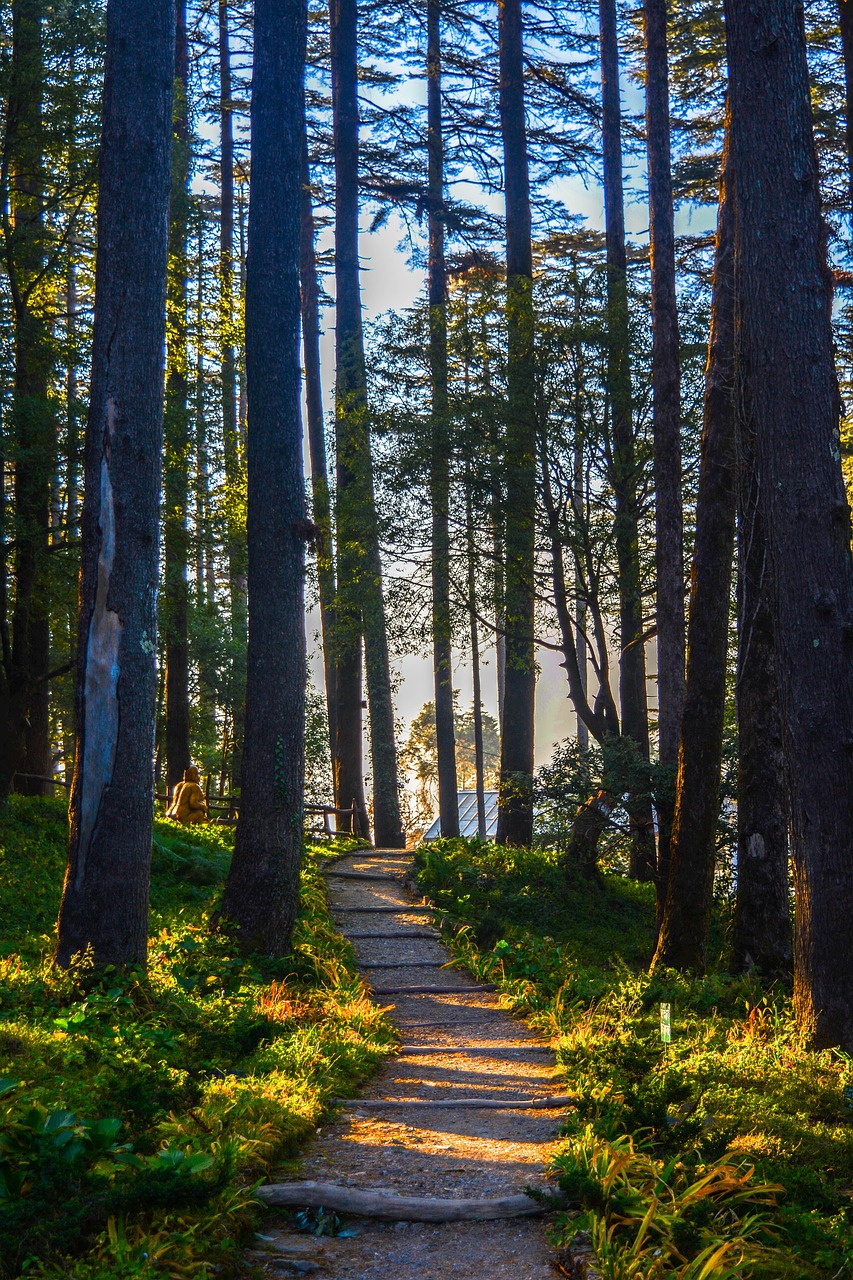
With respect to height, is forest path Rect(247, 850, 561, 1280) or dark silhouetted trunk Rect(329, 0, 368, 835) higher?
dark silhouetted trunk Rect(329, 0, 368, 835)

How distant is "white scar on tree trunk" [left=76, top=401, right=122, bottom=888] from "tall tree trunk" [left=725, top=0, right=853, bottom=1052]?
4.21m

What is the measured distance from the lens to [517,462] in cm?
1441

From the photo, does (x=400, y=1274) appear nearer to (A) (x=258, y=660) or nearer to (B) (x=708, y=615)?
(A) (x=258, y=660)

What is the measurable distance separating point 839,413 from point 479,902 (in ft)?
28.3

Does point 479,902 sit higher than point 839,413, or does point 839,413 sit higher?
point 839,413

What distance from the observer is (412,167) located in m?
21.4

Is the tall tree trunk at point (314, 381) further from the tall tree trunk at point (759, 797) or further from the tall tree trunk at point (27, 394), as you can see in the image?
the tall tree trunk at point (759, 797)

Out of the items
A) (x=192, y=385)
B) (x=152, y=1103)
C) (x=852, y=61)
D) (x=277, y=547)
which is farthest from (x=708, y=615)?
(x=192, y=385)

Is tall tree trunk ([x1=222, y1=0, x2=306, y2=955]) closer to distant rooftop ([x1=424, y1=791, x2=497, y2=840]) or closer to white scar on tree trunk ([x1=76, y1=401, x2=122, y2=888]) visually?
white scar on tree trunk ([x1=76, y1=401, x2=122, y2=888])

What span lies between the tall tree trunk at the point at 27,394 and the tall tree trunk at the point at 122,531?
5514 millimetres

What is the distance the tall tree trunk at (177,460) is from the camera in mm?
13969

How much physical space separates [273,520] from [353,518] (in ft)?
26.9

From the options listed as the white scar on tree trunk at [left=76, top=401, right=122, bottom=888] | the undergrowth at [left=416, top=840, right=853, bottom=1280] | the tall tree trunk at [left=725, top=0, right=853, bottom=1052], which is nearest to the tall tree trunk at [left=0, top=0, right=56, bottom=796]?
the white scar on tree trunk at [left=76, top=401, right=122, bottom=888]

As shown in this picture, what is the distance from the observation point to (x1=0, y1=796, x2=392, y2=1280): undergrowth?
3207 millimetres
